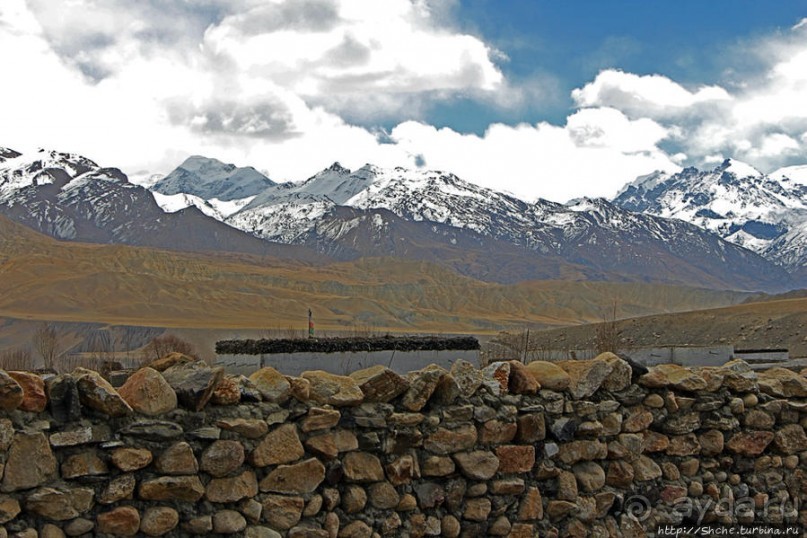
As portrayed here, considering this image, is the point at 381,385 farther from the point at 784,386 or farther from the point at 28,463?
the point at 784,386

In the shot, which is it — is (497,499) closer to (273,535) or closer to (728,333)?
(273,535)

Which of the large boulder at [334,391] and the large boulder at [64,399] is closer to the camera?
the large boulder at [64,399]

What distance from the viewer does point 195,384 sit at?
4613 mm

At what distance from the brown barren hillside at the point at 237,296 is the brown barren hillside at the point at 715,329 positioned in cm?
4461

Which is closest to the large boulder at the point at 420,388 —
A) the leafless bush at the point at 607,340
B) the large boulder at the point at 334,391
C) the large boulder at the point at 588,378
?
the large boulder at the point at 334,391

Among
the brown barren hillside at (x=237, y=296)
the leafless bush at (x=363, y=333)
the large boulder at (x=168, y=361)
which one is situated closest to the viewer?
the large boulder at (x=168, y=361)

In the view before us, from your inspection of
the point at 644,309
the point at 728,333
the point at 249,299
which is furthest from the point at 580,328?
the point at 644,309

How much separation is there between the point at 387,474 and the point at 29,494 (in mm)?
1872

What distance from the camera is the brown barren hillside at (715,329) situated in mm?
69000

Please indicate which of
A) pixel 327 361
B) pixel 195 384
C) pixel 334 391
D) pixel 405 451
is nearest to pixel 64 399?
pixel 195 384

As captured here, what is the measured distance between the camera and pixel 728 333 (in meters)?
76.2

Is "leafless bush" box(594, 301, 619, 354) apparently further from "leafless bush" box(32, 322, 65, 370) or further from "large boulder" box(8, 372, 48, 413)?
"leafless bush" box(32, 322, 65, 370)

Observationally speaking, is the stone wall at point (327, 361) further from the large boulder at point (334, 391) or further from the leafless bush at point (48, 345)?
the leafless bush at point (48, 345)

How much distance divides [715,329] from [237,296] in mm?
85448
